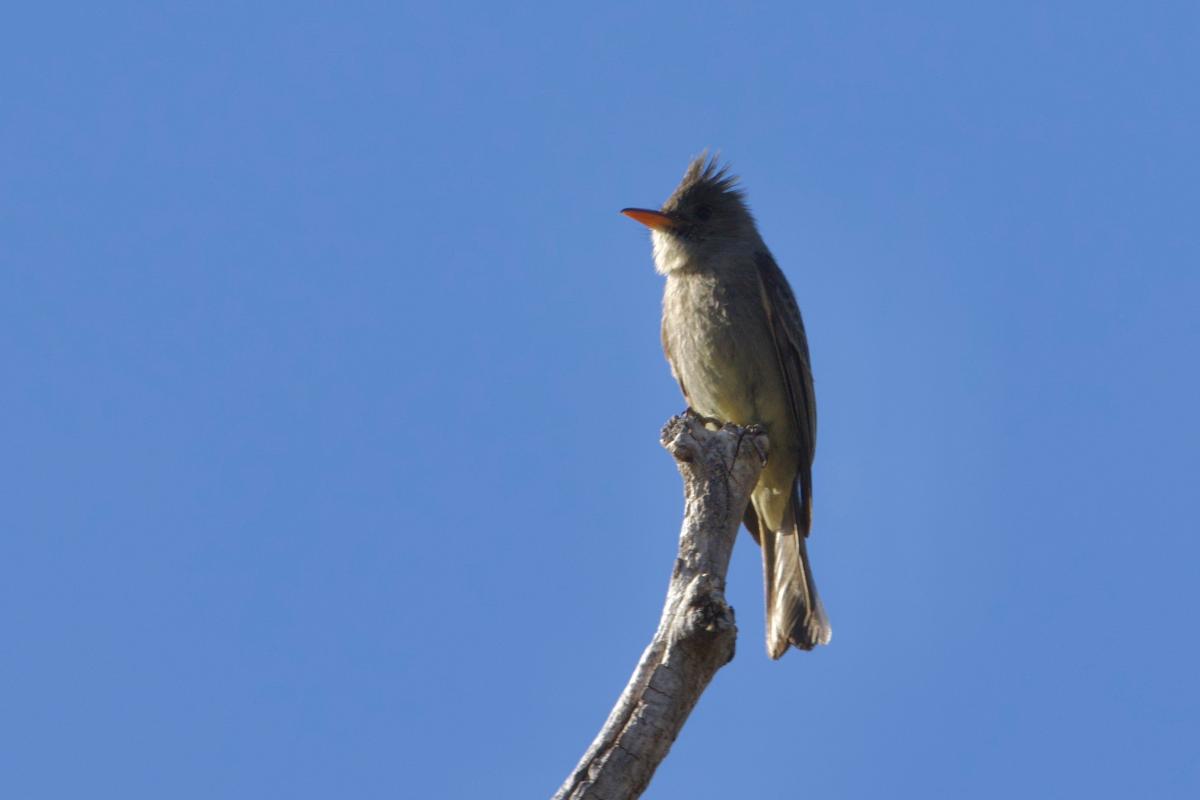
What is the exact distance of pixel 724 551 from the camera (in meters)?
5.97

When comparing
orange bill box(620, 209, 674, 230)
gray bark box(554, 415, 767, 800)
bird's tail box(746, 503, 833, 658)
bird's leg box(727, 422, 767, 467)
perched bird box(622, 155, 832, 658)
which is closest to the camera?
gray bark box(554, 415, 767, 800)

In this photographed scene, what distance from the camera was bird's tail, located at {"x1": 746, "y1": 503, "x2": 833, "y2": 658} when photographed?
8.41 metres

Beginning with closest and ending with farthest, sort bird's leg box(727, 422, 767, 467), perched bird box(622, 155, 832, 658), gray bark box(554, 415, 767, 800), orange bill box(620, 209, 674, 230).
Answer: gray bark box(554, 415, 767, 800)
bird's leg box(727, 422, 767, 467)
perched bird box(622, 155, 832, 658)
orange bill box(620, 209, 674, 230)

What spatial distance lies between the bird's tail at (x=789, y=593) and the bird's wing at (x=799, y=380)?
122mm

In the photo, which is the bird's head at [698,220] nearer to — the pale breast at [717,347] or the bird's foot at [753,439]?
the pale breast at [717,347]

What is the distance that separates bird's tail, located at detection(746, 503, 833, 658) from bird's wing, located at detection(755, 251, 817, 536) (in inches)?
4.8

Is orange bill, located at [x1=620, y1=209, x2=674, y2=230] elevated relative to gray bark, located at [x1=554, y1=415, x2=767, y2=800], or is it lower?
elevated

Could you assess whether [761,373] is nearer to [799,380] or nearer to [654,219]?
[799,380]

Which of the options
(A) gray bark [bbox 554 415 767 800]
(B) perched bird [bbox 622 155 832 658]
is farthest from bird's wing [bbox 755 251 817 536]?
(A) gray bark [bbox 554 415 767 800]

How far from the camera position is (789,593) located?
8766 millimetres

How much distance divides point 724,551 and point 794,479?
345 cm

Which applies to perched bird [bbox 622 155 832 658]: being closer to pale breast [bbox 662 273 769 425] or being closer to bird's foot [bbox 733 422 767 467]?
pale breast [bbox 662 273 769 425]

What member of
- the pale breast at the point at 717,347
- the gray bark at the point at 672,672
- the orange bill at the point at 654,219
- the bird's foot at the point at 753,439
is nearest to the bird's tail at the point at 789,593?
the pale breast at the point at 717,347

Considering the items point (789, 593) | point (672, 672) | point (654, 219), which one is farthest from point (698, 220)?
point (672, 672)
